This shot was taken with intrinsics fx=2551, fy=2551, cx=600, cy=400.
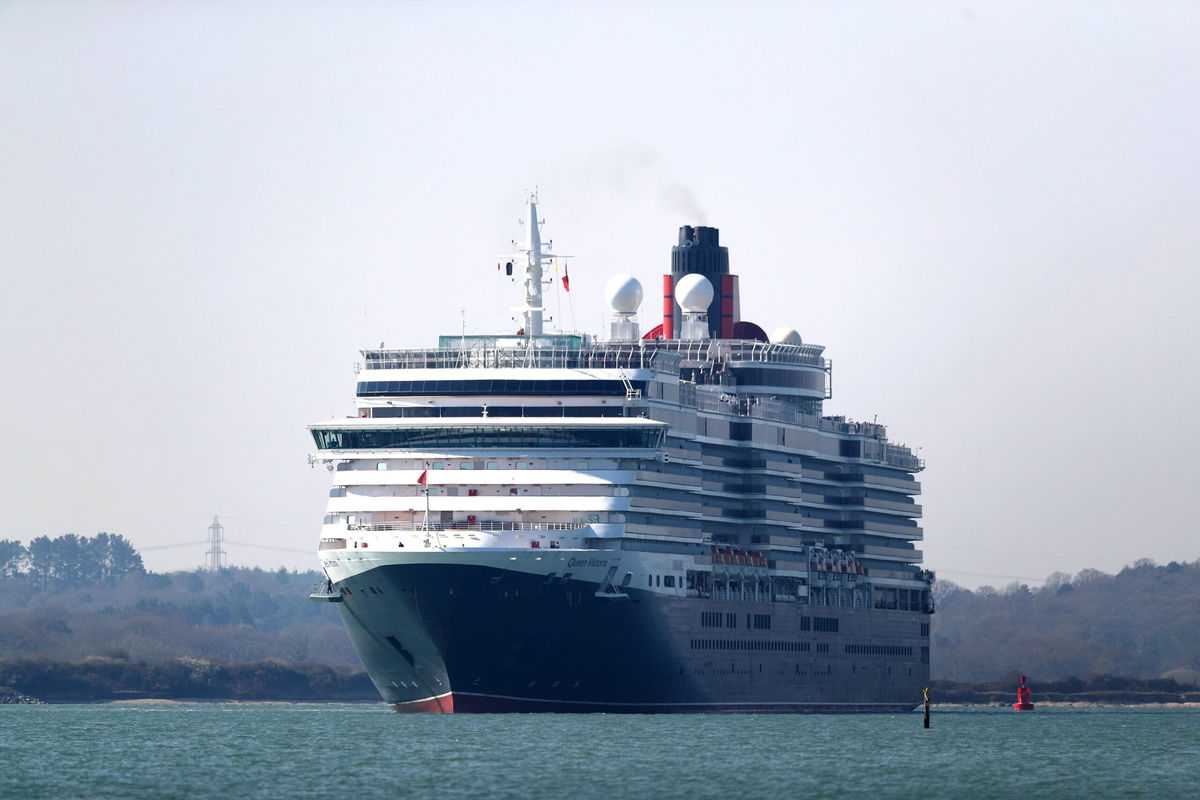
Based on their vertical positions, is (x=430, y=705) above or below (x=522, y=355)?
below

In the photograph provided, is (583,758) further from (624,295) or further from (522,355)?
(624,295)

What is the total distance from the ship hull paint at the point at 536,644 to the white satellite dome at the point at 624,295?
1750cm

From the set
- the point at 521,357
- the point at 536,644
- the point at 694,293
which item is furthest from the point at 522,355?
the point at 694,293

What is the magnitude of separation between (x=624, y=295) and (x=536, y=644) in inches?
1061

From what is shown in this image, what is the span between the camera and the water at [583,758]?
9225 centimetres

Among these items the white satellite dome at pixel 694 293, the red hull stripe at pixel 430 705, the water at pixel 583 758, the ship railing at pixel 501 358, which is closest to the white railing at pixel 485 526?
the red hull stripe at pixel 430 705

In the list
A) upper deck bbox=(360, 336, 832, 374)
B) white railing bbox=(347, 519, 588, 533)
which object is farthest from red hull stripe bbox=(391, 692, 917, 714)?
upper deck bbox=(360, 336, 832, 374)

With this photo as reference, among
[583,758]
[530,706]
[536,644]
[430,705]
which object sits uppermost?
[536,644]

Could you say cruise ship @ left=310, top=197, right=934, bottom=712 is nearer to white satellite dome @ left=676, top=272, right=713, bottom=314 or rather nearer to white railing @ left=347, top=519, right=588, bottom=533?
white railing @ left=347, top=519, right=588, bottom=533

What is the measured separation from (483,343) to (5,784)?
134 ft

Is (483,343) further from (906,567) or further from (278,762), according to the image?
(906,567)

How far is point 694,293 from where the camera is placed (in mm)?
151500

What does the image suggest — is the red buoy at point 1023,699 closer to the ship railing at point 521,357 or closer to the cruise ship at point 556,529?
the cruise ship at point 556,529

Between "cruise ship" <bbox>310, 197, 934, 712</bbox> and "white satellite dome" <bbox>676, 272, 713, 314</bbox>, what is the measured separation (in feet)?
33.9
